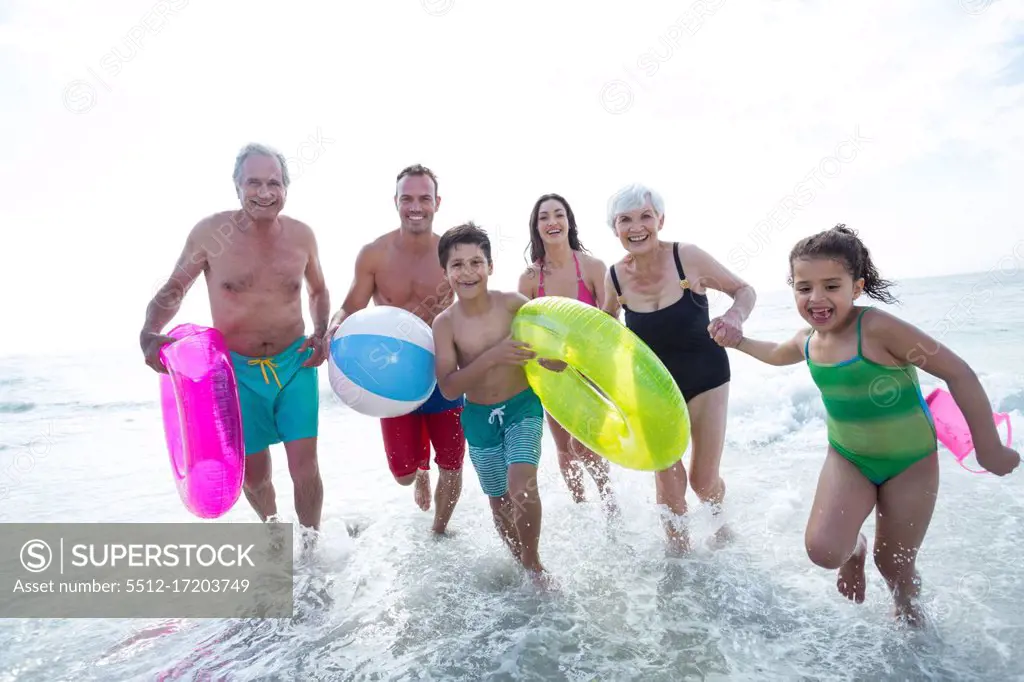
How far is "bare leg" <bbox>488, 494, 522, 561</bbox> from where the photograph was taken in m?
3.83

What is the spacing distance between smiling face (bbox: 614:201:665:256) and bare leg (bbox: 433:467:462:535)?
7.24 ft

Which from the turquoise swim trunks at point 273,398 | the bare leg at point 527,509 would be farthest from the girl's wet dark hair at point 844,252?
the turquoise swim trunks at point 273,398

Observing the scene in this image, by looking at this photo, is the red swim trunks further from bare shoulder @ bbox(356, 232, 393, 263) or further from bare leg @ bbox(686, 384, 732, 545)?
bare leg @ bbox(686, 384, 732, 545)

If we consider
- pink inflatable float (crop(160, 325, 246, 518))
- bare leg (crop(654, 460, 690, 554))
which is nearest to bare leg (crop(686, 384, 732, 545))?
bare leg (crop(654, 460, 690, 554))

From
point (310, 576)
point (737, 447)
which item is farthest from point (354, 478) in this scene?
point (737, 447)

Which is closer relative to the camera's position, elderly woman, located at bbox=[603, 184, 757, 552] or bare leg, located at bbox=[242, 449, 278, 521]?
elderly woman, located at bbox=[603, 184, 757, 552]

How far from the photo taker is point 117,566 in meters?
4.46

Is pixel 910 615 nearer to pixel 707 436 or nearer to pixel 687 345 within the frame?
pixel 707 436

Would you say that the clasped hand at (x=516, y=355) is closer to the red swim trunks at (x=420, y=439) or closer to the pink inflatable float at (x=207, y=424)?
the red swim trunks at (x=420, y=439)

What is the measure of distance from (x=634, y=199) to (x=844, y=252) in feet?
4.42

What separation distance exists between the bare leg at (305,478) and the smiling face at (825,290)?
3100 millimetres

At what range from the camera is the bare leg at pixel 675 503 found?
3934 mm

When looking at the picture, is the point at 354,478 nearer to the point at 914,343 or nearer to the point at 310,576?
the point at 310,576

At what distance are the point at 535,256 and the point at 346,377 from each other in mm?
1896
